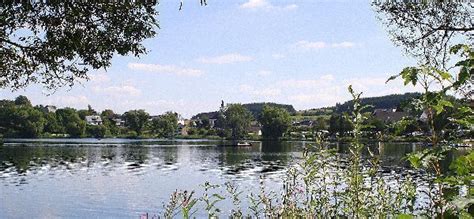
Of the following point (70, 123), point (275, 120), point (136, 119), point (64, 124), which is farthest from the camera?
point (136, 119)

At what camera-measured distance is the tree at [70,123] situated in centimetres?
17639

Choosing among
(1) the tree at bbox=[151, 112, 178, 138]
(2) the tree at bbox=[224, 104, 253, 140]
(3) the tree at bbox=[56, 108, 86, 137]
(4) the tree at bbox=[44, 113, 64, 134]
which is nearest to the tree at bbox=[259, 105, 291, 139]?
(2) the tree at bbox=[224, 104, 253, 140]

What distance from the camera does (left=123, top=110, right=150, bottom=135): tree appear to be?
189725 millimetres

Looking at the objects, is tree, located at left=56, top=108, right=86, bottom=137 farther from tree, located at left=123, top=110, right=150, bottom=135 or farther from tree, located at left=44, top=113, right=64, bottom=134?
tree, located at left=123, top=110, right=150, bottom=135

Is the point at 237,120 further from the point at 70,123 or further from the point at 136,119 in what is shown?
the point at 70,123

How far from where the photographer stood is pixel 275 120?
506 feet

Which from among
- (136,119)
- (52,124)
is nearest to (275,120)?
(136,119)

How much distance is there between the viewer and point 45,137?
16638cm

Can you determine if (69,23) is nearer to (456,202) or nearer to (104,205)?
(456,202)

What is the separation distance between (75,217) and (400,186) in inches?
942

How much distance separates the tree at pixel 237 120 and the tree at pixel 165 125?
2344 cm

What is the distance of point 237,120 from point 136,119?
126 ft

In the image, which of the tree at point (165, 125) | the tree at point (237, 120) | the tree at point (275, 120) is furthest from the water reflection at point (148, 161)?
the tree at point (165, 125)

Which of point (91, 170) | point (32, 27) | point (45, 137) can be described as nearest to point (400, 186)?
point (32, 27)
